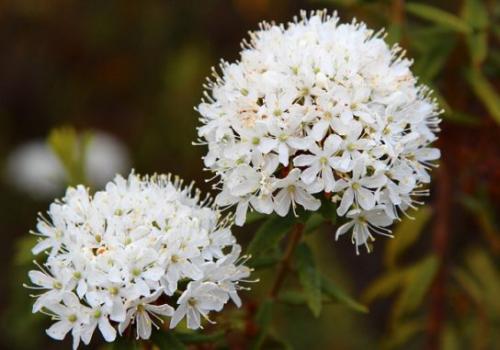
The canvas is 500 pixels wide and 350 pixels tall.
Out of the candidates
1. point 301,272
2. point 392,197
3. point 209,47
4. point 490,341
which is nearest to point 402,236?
point 490,341

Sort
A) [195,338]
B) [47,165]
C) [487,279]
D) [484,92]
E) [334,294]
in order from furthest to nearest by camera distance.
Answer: [47,165] → [487,279] → [484,92] → [334,294] → [195,338]

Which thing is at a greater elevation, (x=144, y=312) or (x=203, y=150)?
(x=203, y=150)

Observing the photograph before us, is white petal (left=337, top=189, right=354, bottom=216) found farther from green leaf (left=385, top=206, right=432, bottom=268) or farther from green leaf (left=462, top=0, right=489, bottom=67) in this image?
green leaf (left=385, top=206, right=432, bottom=268)

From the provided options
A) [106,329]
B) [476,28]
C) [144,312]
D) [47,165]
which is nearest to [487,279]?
[476,28]

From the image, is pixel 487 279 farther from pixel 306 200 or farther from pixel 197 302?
pixel 197 302

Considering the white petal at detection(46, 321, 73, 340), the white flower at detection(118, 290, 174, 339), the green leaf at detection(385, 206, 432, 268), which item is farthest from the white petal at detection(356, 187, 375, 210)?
the green leaf at detection(385, 206, 432, 268)

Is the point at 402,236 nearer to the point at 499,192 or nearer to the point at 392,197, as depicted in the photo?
the point at 499,192

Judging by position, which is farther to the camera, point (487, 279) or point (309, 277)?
point (487, 279)
